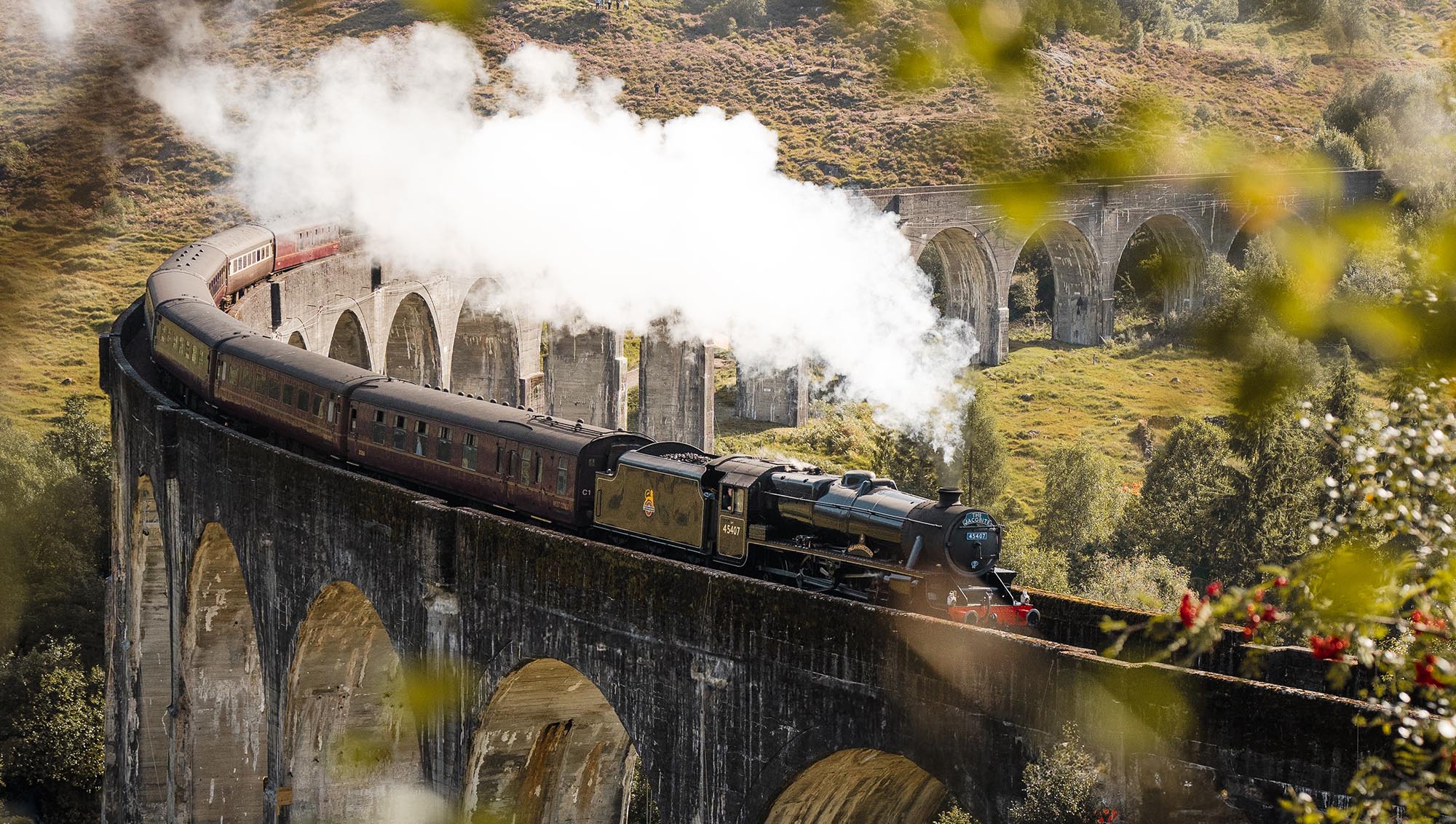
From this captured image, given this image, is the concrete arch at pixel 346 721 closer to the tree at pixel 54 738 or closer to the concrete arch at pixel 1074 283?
the tree at pixel 54 738

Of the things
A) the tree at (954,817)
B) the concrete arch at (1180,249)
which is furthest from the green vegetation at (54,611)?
the concrete arch at (1180,249)

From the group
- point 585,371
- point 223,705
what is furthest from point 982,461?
point 223,705

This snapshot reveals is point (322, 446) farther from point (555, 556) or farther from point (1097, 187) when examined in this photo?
point (1097, 187)

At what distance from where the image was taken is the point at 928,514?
15750 millimetres

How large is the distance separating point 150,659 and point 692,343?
884 inches

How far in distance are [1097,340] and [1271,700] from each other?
54050mm

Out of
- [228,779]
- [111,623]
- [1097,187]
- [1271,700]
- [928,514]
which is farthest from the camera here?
[1097,187]

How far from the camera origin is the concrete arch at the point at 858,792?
14.1 m

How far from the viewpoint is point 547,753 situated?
18062 millimetres

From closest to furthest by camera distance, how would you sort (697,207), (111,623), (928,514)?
(928,514), (111,623), (697,207)

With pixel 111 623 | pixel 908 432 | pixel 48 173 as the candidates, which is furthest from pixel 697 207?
pixel 48 173

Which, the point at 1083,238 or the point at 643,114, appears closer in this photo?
the point at 1083,238

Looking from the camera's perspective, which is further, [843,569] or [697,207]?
[697,207]

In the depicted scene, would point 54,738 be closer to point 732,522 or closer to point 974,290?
point 732,522
